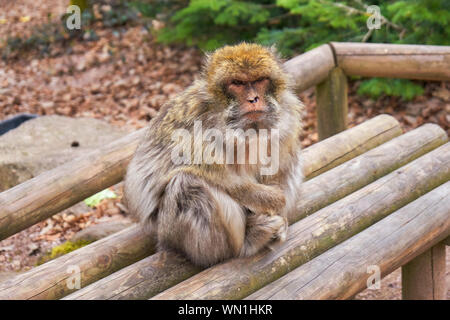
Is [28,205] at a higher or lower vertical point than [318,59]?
lower

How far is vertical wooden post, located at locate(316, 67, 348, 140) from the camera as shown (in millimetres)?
4984

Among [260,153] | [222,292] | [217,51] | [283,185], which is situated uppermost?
[217,51]

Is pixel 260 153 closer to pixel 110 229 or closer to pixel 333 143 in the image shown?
pixel 333 143

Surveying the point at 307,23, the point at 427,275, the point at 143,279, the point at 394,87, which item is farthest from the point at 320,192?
the point at 307,23

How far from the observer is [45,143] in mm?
5809

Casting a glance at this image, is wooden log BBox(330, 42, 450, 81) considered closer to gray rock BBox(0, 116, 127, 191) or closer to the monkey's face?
the monkey's face

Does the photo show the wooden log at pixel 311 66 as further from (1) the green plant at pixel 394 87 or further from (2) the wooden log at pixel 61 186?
(2) the wooden log at pixel 61 186

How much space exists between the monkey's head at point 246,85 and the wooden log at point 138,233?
3.00 ft

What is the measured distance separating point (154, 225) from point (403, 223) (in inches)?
50.7

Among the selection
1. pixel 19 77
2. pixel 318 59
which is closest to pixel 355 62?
pixel 318 59

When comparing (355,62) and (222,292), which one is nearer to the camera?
(222,292)

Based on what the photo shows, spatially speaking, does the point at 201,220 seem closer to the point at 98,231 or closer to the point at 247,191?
the point at 247,191

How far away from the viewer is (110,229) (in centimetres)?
452

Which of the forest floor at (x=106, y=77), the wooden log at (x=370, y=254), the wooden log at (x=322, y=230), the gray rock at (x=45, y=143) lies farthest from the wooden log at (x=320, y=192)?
the gray rock at (x=45, y=143)
